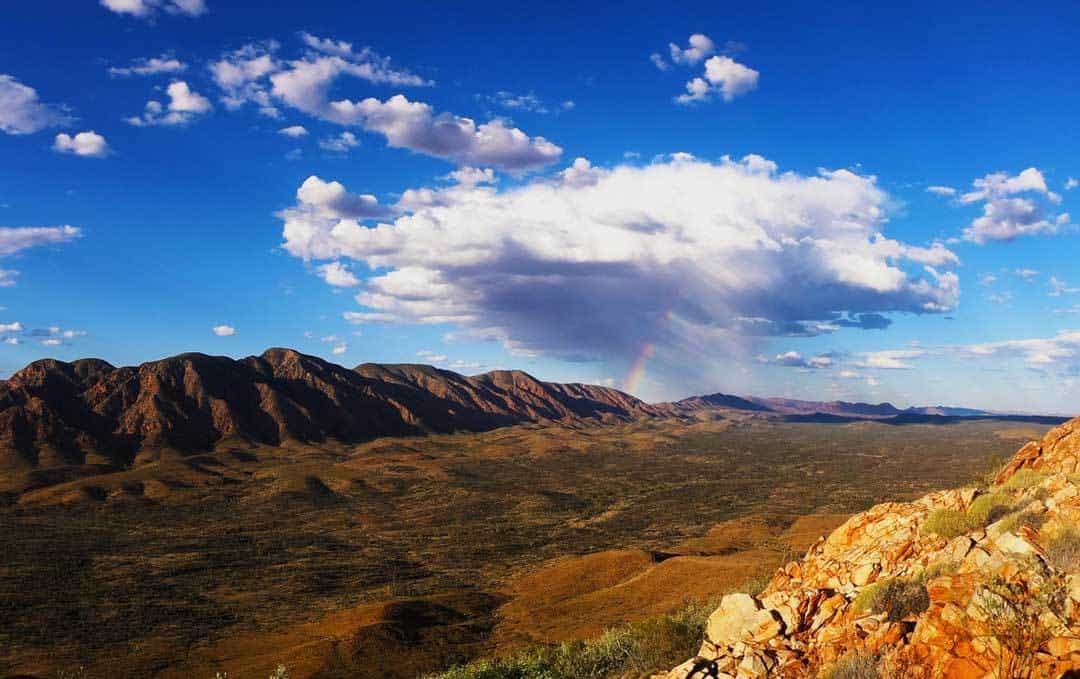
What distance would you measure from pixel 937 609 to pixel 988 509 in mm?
6385

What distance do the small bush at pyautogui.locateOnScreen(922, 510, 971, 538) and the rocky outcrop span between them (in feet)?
416

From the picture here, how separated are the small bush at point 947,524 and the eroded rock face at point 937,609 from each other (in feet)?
0.14

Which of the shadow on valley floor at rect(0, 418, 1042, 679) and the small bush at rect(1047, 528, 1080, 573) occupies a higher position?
the small bush at rect(1047, 528, 1080, 573)

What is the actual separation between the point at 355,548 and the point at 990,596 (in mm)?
53940

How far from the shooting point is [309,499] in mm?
82125

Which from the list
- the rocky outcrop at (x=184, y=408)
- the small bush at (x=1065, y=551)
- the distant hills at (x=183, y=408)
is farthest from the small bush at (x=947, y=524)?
the rocky outcrop at (x=184, y=408)

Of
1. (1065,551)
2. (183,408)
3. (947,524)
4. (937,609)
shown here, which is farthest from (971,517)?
(183,408)

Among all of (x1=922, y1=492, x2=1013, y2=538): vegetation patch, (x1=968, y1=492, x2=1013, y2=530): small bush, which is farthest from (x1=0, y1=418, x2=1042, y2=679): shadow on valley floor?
(x1=968, y1=492, x2=1013, y2=530): small bush

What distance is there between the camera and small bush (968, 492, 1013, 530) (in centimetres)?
1259

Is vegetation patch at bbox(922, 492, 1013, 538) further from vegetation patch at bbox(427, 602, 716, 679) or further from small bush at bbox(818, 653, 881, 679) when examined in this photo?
small bush at bbox(818, 653, 881, 679)

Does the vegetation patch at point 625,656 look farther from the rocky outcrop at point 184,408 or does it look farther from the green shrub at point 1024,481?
the rocky outcrop at point 184,408

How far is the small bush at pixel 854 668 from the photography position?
7.72 m

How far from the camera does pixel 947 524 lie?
12875mm

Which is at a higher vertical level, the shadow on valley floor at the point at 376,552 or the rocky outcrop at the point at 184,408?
the rocky outcrop at the point at 184,408
